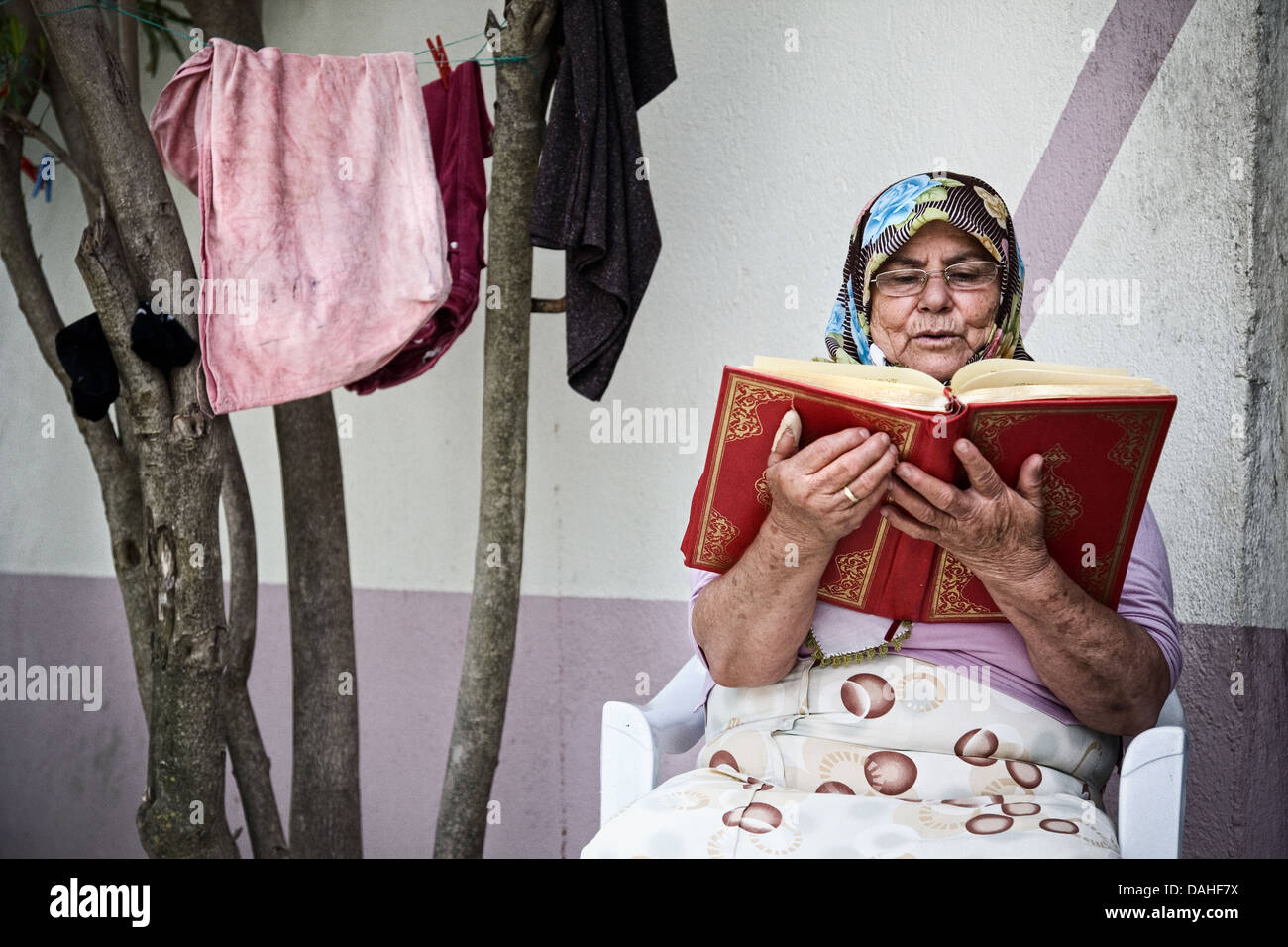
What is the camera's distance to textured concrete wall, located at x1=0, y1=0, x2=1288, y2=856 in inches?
90.6

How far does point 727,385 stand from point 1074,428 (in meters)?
0.46

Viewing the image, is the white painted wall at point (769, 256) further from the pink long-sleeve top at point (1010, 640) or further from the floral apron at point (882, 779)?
the floral apron at point (882, 779)

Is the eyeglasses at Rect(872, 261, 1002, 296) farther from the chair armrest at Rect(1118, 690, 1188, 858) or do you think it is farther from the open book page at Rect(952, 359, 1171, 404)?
the chair armrest at Rect(1118, 690, 1188, 858)

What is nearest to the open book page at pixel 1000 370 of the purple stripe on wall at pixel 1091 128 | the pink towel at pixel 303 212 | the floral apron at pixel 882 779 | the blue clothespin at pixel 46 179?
the floral apron at pixel 882 779

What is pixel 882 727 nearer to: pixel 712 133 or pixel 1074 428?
pixel 1074 428

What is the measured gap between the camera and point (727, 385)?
1528 mm

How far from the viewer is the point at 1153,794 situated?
5.18 feet

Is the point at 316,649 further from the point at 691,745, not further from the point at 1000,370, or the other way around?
the point at 1000,370

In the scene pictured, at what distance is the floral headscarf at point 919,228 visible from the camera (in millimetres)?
1927

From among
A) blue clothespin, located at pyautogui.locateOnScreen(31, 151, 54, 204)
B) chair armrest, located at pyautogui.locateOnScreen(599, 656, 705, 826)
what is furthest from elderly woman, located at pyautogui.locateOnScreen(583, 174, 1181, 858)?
blue clothespin, located at pyautogui.locateOnScreen(31, 151, 54, 204)

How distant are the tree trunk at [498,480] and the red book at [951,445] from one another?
1064mm

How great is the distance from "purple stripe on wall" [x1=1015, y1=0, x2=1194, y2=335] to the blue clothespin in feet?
11.9

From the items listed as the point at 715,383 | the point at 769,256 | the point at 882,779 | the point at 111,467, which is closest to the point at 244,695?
the point at 111,467

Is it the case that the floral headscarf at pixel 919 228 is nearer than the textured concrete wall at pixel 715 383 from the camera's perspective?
Yes
